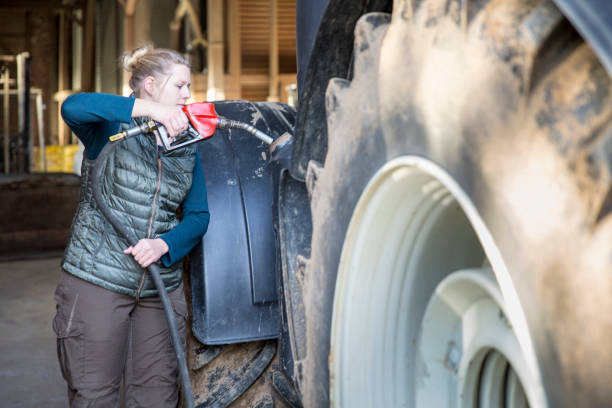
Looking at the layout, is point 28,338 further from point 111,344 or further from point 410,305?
point 410,305

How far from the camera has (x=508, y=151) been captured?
662mm

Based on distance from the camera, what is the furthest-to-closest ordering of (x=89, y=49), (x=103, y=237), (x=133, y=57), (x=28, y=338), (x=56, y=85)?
(x=56, y=85), (x=89, y=49), (x=28, y=338), (x=133, y=57), (x=103, y=237)

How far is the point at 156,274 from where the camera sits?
1960mm

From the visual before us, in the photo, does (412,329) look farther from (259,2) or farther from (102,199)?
(259,2)

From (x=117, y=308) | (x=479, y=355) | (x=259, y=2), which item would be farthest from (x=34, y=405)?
(x=259, y=2)

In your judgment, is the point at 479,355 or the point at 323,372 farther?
the point at 323,372

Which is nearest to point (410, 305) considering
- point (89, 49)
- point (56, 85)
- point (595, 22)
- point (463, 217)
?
point (463, 217)

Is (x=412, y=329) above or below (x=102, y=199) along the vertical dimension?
below

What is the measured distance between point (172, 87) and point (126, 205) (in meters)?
0.37

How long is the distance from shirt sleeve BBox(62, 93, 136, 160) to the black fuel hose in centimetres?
9

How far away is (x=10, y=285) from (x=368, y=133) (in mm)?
5228

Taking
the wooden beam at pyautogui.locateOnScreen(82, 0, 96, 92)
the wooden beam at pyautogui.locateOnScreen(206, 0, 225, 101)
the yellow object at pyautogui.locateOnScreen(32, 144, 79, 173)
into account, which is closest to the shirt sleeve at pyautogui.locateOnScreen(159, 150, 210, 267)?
the wooden beam at pyautogui.locateOnScreen(206, 0, 225, 101)

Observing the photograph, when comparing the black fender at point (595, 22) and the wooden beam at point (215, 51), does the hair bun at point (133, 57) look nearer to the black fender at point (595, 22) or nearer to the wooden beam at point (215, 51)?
the black fender at point (595, 22)

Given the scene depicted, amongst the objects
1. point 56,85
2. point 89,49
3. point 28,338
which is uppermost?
point 89,49
